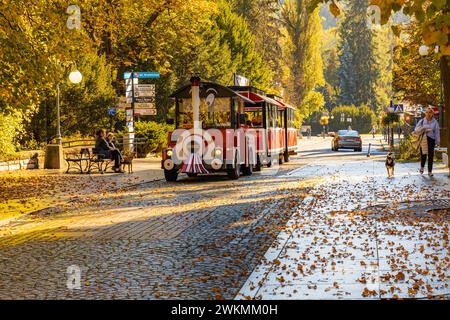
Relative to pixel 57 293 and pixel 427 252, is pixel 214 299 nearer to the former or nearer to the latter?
pixel 57 293

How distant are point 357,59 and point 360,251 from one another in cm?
12377

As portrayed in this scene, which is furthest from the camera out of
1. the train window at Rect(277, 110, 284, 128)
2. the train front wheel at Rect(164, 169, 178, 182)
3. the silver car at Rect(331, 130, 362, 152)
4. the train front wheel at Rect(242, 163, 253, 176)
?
the silver car at Rect(331, 130, 362, 152)

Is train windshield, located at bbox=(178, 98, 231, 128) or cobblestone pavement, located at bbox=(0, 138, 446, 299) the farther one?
train windshield, located at bbox=(178, 98, 231, 128)

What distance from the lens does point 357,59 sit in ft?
427

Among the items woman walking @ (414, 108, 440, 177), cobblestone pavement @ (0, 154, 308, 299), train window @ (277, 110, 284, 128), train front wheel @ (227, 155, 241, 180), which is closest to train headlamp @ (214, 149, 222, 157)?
train front wheel @ (227, 155, 241, 180)

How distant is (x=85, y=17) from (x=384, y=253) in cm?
2906

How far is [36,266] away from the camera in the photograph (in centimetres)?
877

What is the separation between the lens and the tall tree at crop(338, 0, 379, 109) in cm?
12962

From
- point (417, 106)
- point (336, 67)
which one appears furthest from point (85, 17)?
point (336, 67)

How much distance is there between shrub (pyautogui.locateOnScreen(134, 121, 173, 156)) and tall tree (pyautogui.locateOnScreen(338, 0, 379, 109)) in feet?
305

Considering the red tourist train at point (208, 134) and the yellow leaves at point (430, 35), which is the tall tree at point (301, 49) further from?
the yellow leaves at point (430, 35)

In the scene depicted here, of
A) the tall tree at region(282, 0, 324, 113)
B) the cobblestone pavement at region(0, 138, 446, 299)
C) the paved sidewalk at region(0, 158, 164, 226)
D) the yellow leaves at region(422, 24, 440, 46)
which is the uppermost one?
the tall tree at region(282, 0, 324, 113)

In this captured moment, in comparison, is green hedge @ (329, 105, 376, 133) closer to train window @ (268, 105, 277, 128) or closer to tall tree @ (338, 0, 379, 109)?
tall tree @ (338, 0, 379, 109)
